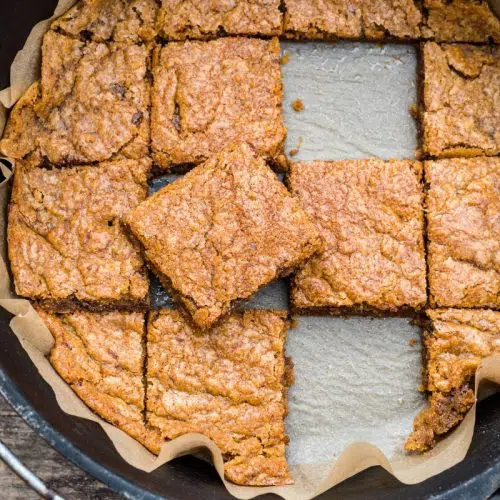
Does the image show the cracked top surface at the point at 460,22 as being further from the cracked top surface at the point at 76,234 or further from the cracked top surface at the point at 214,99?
the cracked top surface at the point at 76,234

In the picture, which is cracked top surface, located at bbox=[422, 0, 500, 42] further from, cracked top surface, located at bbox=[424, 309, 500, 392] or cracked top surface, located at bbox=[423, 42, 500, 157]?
cracked top surface, located at bbox=[424, 309, 500, 392]

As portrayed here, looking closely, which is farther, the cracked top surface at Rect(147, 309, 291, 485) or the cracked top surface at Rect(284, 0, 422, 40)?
the cracked top surface at Rect(284, 0, 422, 40)

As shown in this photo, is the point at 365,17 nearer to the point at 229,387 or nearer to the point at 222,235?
the point at 222,235

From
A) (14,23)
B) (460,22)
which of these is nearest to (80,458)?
(14,23)

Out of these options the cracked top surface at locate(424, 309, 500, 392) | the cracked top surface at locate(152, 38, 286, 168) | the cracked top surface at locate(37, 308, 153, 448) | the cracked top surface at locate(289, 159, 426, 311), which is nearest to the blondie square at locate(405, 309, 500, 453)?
the cracked top surface at locate(424, 309, 500, 392)

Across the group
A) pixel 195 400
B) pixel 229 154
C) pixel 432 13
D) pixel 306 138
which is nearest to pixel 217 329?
pixel 195 400

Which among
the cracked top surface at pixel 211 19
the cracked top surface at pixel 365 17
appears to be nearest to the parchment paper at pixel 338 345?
the cracked top surface at pixel 365 17
